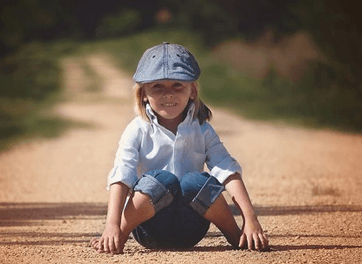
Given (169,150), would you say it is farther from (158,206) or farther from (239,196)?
(239,196)

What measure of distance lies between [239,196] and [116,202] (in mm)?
708

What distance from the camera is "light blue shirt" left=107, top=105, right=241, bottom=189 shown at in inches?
174

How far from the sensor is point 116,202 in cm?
429

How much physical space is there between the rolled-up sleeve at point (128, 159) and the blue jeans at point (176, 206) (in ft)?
0.26

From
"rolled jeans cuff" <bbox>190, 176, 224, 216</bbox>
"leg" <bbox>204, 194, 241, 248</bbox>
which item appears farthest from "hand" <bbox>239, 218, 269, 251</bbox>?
"rolled jeans cuff" <bbox>190, 176, 224, 216</bbox>

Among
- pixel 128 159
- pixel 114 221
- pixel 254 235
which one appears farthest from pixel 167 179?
pixel 254 235

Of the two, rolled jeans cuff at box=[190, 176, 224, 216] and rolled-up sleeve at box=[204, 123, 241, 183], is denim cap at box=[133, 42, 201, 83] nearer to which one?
rolled-up sleeve at box=[204, 123, 241, 183]

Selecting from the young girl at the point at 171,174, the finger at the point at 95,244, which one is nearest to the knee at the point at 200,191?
the young girl at the point at 171,174

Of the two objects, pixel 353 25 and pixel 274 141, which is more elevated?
pixel 353 25

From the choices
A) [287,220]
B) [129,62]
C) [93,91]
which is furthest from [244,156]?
[129,62]

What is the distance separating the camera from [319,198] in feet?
22.2

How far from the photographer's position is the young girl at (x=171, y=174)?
4311mm

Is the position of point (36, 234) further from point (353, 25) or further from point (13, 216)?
point (353, 25)

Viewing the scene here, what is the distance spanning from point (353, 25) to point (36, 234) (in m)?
9.96
